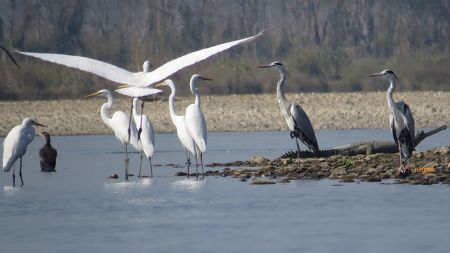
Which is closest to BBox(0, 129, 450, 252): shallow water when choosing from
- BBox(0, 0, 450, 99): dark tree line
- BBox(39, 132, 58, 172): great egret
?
BBox(39, 132, 58, 172): great egret

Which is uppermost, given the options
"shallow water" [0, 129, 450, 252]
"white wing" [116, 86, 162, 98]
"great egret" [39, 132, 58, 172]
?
"white wing" [116, 86, 162, 98]

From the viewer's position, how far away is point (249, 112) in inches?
1291

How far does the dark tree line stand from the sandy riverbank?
11.3ft

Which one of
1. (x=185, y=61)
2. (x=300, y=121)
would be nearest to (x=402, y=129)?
(x=300, y=121)

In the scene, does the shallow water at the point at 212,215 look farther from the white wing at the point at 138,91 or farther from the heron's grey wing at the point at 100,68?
the heron's grey wing at the point at 100,68

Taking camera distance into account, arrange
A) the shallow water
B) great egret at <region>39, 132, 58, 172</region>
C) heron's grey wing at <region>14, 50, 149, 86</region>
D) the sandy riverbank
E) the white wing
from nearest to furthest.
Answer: the shallow water
heron's grey wing at <region>14, 50, 149, 86</region>
the white wing
great egret at <region>39, 132, 58, 172</region>
the sandy riverbank

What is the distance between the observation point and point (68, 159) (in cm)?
2191

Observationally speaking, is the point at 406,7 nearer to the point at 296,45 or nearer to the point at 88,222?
the point at 296,45

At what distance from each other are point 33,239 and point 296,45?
41138 millimetres

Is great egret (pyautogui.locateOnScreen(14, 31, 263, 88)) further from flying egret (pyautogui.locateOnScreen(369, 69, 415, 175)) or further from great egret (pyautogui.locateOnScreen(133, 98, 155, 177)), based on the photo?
flying egret (pyautogui.locateOnScreen(369, 69, 415, 175))

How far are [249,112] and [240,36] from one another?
73.9 ft

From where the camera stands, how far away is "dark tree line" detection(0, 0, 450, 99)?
39875mm

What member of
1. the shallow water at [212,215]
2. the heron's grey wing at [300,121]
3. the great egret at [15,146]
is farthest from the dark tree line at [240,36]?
the shallow water at [212,215]

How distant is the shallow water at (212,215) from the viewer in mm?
11109
